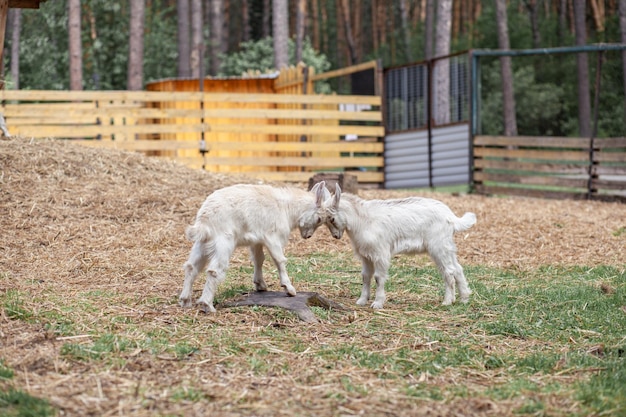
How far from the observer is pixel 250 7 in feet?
147

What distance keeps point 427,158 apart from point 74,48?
11762 millimetres

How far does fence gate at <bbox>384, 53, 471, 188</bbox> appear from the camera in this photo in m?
17.8

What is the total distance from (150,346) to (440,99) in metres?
15.0

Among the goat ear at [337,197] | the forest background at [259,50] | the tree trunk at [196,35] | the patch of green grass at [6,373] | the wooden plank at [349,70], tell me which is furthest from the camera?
the tree trunk at [196,35]

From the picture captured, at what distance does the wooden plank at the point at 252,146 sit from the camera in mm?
17141

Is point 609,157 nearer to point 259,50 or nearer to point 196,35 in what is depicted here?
point 259,50

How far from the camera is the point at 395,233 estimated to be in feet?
26.0

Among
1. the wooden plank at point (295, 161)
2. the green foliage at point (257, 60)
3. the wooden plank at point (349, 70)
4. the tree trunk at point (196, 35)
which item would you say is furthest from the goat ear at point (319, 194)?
the green foliage at point (257, 60)

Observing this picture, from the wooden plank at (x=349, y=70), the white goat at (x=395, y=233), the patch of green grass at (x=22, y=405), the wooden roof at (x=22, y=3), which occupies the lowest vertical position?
the patch of green grass at (x=22, y=405)

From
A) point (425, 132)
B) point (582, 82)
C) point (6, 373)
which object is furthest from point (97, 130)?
point (582, 82)

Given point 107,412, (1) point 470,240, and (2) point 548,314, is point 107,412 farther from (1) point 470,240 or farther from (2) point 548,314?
(1) point 470,240

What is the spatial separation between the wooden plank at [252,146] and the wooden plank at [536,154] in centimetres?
237

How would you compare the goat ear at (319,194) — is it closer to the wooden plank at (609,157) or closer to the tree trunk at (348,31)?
the wooden plank at (609,157)

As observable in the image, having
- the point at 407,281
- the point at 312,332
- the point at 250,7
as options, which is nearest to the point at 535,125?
the point at 250,7
